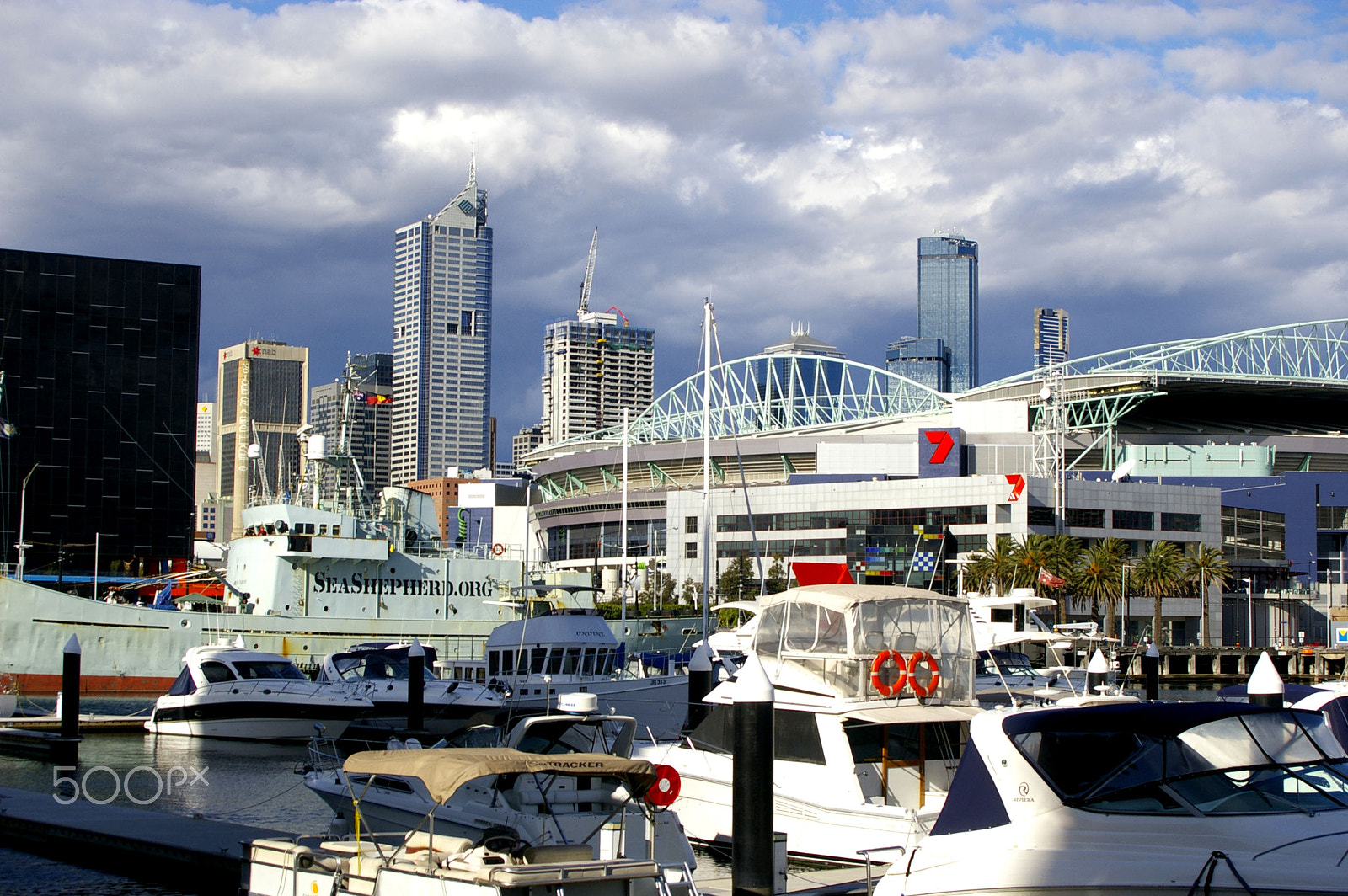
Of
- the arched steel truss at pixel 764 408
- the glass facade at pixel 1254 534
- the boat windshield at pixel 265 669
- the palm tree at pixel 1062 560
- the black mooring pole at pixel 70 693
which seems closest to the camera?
the black mooring pole at pixel 70 693

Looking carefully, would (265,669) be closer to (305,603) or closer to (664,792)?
(305,603)

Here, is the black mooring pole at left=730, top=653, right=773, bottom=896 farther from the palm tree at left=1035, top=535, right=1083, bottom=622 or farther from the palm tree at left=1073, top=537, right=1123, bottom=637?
the palm tree at left=1073, top=537, right=1123, bottom=637

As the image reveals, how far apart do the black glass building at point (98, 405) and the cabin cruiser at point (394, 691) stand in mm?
55086

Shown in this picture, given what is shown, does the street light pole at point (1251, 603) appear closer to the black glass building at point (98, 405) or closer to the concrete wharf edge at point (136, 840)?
the black glass building at point (98, 405)

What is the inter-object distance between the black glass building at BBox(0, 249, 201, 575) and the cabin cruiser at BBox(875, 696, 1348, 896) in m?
87.5

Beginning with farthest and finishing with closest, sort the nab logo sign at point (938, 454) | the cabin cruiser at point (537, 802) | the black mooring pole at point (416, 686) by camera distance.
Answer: the nab logo sign at point (938, 454), the black mooring pole at point (416, 686), the cabin cruiser at point (537, 802)

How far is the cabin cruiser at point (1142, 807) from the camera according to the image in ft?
36.5

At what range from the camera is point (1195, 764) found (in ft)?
39.7

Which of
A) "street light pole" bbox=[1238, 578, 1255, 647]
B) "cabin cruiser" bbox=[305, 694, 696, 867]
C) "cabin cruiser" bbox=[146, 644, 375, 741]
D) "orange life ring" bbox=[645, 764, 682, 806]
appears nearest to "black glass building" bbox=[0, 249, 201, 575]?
"cabin cruiser" bbox=[146, 644, 375, 741]

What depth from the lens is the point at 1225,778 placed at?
11992 millimetres

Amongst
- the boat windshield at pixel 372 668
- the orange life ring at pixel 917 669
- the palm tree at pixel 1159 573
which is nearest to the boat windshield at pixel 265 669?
the boat windshield at pixel 372 668

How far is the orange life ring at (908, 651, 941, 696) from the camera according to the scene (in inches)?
828

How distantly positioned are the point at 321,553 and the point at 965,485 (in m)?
58.1

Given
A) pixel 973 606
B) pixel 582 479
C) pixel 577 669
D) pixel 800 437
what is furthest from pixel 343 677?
pixel 582 479
